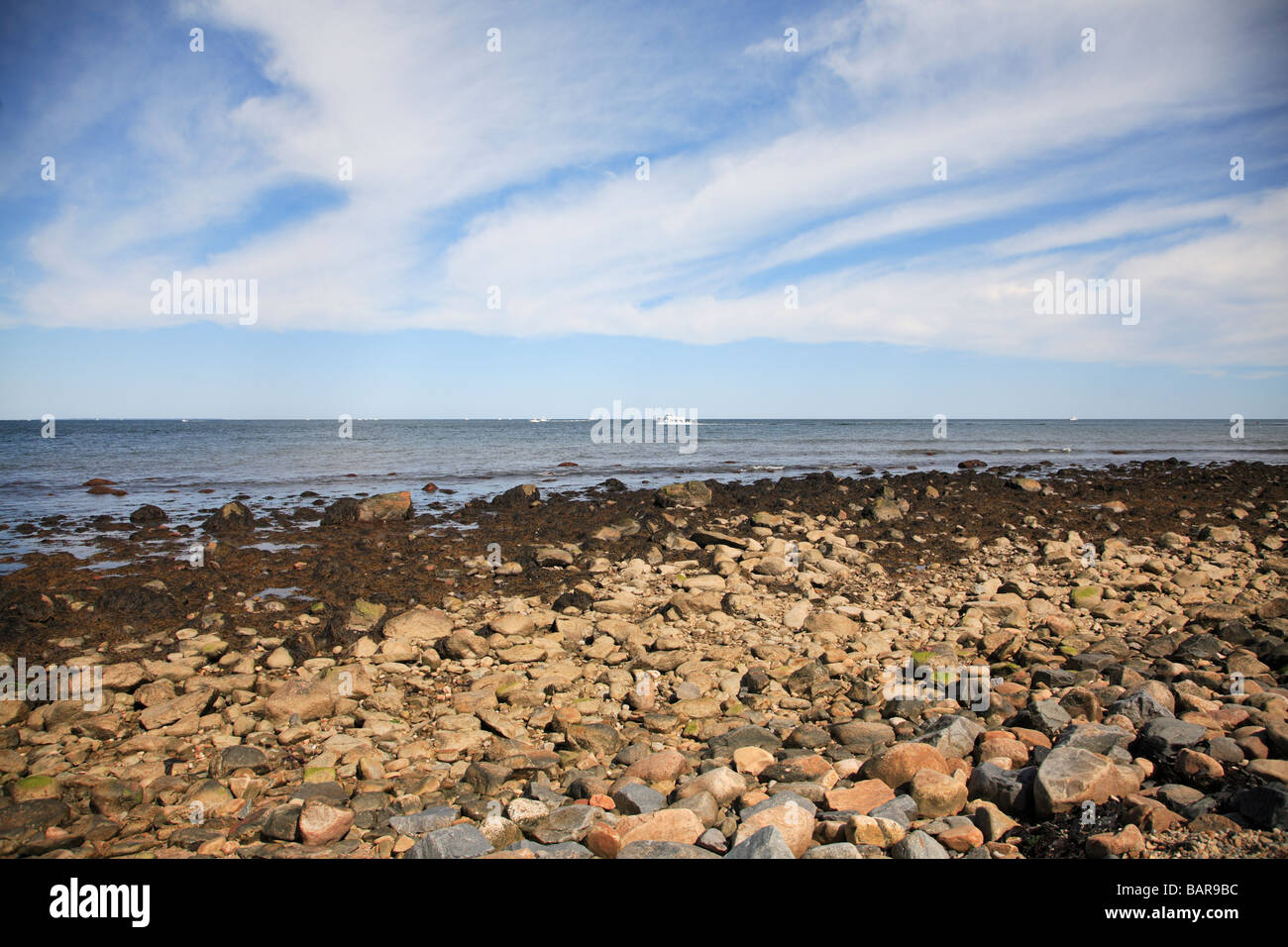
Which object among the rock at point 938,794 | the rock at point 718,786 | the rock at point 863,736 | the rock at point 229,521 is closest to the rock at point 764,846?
the rock at point 718,786

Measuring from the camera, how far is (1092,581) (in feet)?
32.7

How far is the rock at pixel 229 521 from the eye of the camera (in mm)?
14617

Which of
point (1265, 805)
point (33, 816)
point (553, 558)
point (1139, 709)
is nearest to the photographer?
point (1265, 805)

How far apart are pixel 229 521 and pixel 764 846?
14.9 m

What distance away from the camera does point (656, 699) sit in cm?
634

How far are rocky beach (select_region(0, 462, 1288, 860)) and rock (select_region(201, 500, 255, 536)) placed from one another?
6.02ft

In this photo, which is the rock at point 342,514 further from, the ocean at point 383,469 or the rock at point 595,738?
the rock at point 595,738

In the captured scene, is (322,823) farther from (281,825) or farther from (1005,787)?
(1005,787)

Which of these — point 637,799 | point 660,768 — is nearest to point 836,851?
point 637,799

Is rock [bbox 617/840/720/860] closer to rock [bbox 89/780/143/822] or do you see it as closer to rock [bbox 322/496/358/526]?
rock [bbox 89/780/143/822]

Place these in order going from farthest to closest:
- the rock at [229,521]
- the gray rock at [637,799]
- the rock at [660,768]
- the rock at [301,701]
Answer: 1. the rock at [229,521]
2. the rock at [301,701]
3. the rock at [660,768]
4. the gray rock at [637,799]

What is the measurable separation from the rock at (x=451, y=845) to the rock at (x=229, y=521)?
12.8 metres
